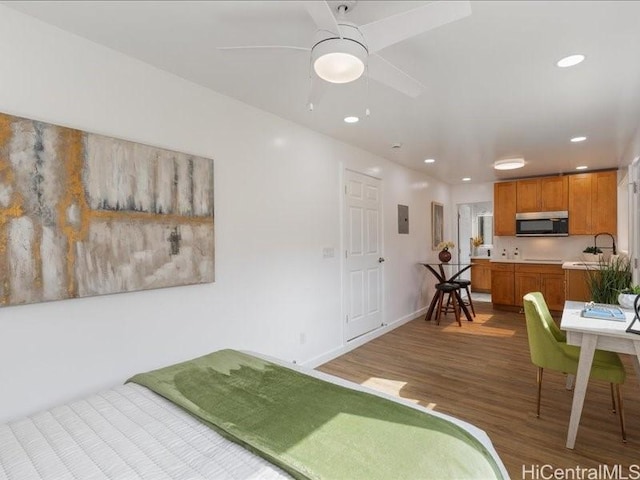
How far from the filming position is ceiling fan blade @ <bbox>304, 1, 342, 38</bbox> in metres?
1.30

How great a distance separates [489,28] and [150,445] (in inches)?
Answer: 97.9

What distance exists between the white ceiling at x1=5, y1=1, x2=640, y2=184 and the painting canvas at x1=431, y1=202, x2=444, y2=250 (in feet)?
8.83

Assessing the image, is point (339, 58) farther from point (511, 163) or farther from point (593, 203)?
point (593, 203)

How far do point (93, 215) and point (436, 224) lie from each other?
5.83m

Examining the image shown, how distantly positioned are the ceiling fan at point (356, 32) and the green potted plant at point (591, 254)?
219 inches

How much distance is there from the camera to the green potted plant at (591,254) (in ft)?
17.8

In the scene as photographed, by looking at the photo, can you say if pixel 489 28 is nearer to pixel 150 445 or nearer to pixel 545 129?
pixel 545 129

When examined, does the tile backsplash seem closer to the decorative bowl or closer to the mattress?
the decorative bowl

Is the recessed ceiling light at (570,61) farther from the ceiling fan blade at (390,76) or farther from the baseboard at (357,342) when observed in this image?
the baseboard at (357,342)

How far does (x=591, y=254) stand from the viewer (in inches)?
219

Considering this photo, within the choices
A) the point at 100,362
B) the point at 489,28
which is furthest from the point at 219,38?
the point at 100,362

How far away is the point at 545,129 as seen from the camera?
3547 mm

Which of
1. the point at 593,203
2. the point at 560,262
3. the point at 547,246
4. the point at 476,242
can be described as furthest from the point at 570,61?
the point at 476,242

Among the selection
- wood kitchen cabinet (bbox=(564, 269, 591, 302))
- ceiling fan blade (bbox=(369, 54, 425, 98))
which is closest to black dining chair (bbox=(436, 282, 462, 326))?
wood kitchen cabinet (bbox=(564, 269, 591, 302))
